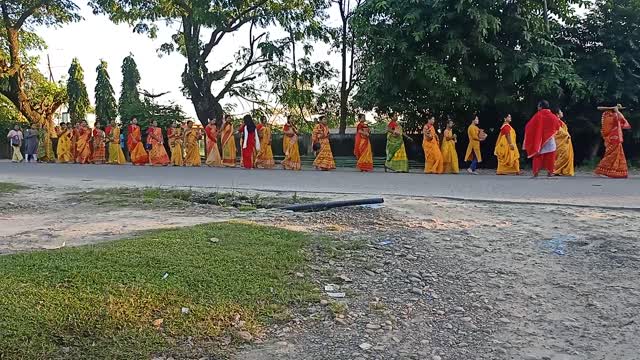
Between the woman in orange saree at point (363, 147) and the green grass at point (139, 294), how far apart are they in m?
12.1

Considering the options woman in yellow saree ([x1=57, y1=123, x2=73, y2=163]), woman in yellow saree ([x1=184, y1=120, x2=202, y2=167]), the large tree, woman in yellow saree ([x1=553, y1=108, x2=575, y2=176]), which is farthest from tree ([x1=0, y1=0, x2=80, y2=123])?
woman in yellow saree ([x1=553, y1=108, x2=575, y2=176])

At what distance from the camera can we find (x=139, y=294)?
405 cm

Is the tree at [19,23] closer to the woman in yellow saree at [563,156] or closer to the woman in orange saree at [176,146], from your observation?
the woman in orange saree at [176,146]

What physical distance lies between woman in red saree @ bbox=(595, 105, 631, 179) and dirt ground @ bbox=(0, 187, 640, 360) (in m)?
6.63

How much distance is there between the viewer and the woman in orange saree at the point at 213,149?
67.6 feet

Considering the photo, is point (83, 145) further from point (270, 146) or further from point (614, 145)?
point (614, 145)

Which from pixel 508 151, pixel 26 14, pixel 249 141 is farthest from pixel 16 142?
pixel 508 151

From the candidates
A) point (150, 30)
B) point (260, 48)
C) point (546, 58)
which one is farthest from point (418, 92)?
point (150, 30)

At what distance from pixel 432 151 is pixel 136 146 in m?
11.4

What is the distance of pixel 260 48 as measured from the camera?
76.0 ft

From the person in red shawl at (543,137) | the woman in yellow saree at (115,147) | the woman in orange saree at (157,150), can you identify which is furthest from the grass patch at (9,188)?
the woman in yellow saree at (115,147)

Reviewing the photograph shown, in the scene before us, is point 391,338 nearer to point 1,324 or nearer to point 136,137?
point 1,324

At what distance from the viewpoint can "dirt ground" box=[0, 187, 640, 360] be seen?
3.94m

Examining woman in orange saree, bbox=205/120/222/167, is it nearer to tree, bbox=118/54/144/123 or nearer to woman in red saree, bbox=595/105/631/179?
tree, bbox=118/54/144/123
